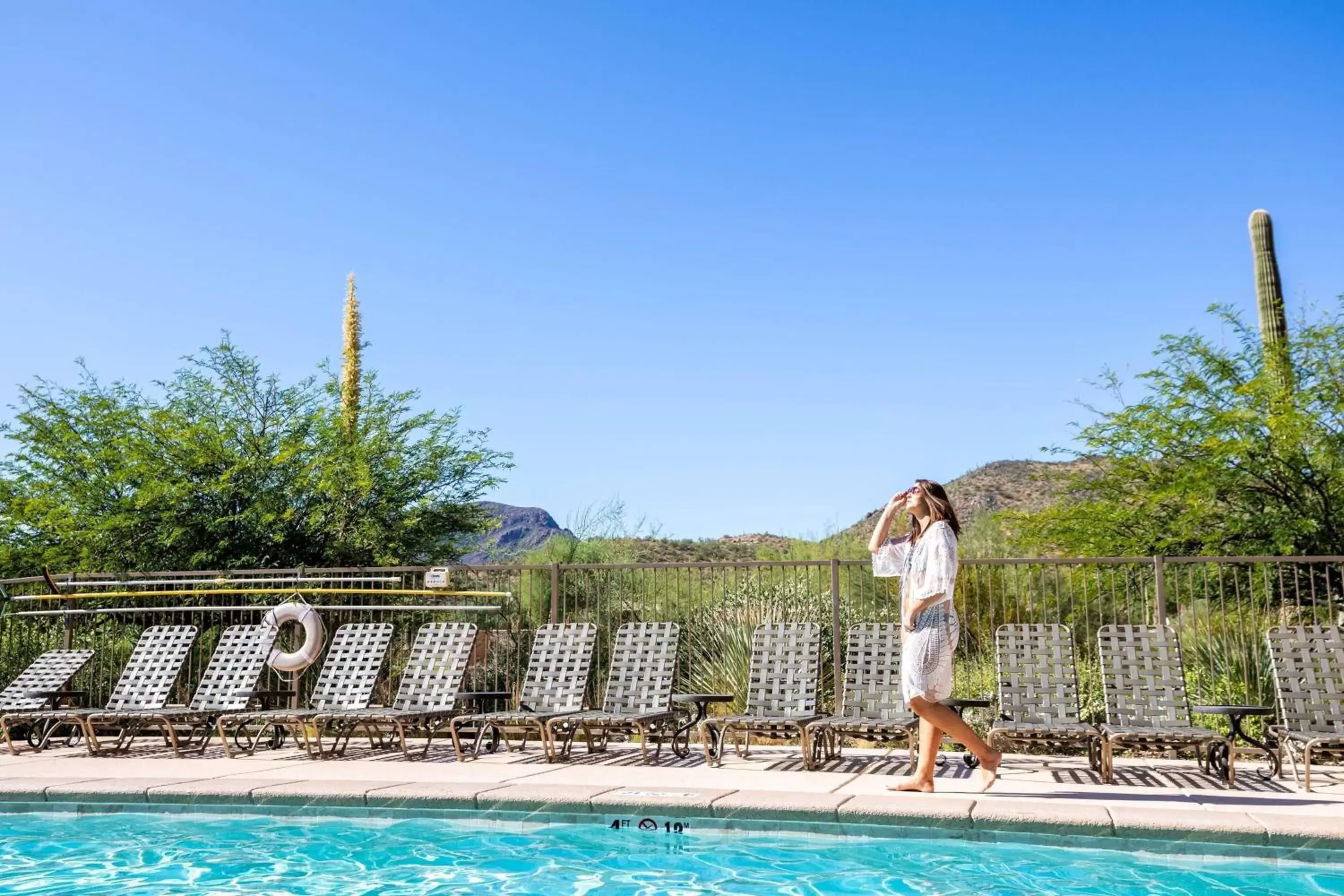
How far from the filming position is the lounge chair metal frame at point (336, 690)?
9.43 m

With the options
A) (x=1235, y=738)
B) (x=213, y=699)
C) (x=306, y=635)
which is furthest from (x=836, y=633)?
(x=213, y=699)

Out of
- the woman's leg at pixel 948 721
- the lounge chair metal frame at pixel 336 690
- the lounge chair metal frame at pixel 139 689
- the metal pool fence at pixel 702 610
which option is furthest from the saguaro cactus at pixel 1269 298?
the lounge chair metal frame at pixel 139 689

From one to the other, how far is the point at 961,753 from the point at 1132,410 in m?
7.76

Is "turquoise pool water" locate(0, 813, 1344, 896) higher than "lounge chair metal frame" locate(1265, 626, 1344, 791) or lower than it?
lower

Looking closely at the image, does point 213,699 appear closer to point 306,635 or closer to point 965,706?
point 306,635

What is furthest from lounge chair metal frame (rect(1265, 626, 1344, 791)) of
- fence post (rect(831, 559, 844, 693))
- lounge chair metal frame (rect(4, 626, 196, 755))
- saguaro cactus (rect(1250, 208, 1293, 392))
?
lounge chair metal frame (rect(4, 626, 196, 755))

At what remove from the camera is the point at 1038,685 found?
27.5 feet

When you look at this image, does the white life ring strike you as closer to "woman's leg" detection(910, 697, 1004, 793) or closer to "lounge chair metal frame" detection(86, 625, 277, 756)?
"lounge chair metal frame" detection(86, 625, 277, 756)

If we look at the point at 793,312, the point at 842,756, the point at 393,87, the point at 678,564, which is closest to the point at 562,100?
the point at 393,87

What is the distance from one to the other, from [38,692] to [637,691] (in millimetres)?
5637

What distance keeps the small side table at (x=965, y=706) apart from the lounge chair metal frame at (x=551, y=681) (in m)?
3.01

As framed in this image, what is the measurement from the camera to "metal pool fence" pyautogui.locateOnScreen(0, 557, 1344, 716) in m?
10.3

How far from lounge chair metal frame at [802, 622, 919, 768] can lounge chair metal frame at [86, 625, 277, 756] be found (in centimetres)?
504

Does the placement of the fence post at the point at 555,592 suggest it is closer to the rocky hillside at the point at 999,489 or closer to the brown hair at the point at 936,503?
the brown hair at the point at 936,503
